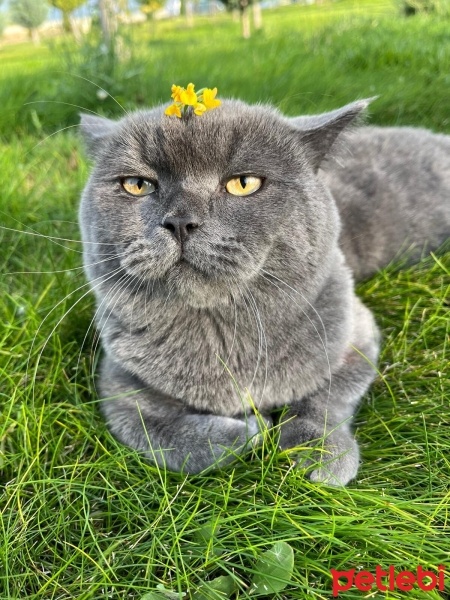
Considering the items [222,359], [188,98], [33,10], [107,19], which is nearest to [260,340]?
[222,359]

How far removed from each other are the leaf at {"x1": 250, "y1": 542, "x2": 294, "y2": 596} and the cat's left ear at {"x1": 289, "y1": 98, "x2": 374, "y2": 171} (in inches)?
33.9

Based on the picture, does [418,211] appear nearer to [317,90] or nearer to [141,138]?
[141,138]

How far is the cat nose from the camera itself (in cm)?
98

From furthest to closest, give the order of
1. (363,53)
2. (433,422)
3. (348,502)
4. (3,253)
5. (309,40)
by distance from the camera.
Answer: (309,40) → (363,53) → (3,253) → (433,422) → (348,502)

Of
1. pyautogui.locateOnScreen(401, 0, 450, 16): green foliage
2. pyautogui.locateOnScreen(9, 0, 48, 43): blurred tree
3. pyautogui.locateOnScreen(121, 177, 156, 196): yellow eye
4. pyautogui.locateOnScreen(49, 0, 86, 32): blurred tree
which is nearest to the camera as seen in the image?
pyautogui.locateOnScreen(121, 177, 156, 196): yellow eye

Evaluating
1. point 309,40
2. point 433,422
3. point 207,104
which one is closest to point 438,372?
point 433,422

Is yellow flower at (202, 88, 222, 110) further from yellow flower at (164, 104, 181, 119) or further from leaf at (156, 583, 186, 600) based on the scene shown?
leaf at (156, 583, 186, 600)

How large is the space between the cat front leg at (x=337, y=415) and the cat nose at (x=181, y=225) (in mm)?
525

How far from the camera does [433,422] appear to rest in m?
1.28

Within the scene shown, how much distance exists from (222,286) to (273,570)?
0.55 meters

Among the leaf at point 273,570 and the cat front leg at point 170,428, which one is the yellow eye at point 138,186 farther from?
the leaf at point 273,570

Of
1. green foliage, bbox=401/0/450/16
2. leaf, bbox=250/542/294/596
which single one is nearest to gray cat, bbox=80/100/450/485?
leaf, bbox=250/542/294/596

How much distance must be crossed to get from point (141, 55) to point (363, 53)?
1.90 metres

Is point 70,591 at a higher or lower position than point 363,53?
lower
